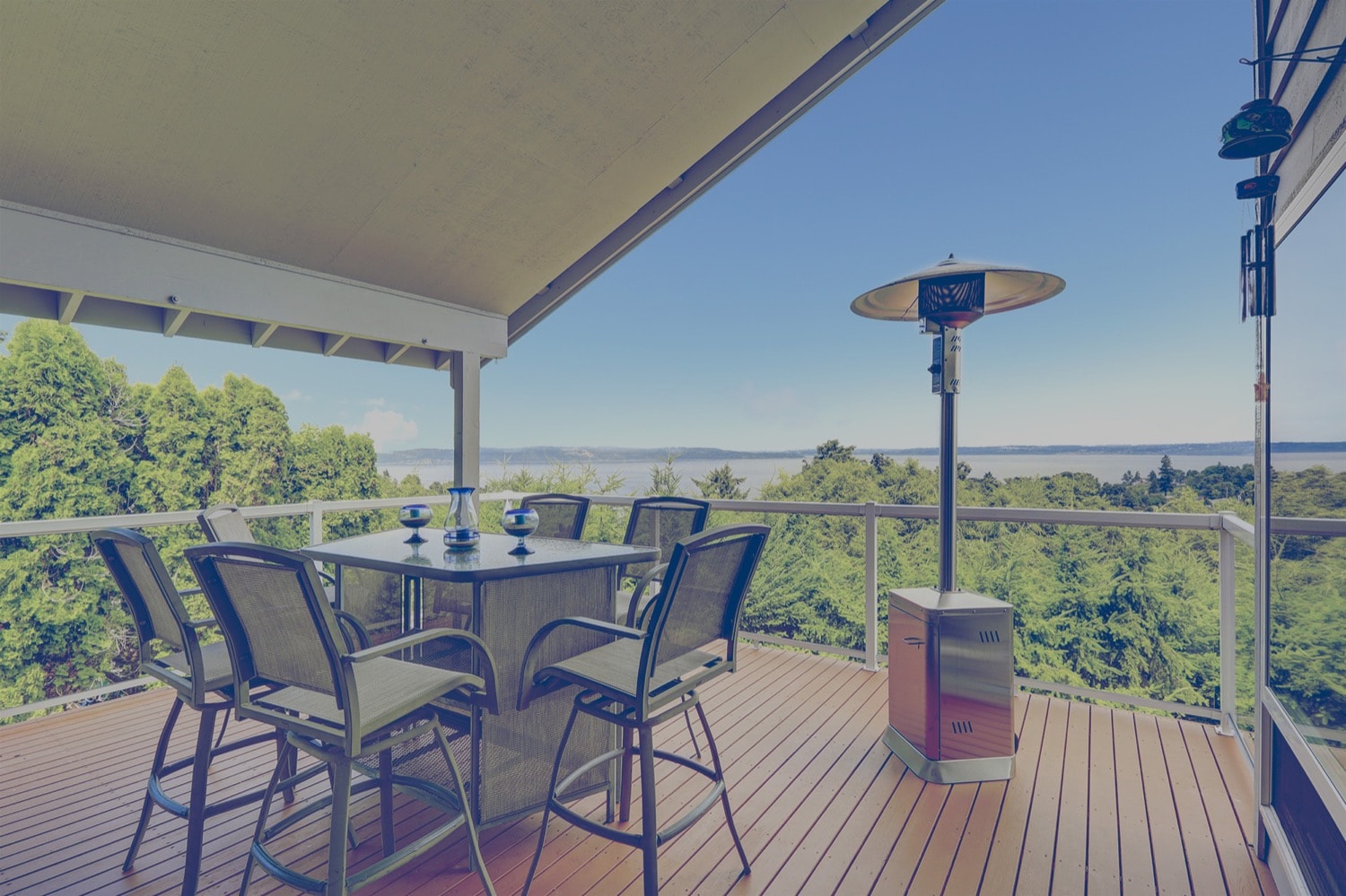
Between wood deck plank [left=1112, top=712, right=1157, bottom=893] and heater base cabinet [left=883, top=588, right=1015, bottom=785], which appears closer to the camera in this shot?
wood deck plank [left=1112, top=712, right=1157, bottom=893]

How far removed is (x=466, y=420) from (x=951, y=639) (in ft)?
13.0

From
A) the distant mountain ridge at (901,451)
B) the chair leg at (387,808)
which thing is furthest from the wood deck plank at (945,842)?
the chair leg at (387,808)

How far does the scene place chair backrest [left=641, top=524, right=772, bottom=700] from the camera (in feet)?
5.79

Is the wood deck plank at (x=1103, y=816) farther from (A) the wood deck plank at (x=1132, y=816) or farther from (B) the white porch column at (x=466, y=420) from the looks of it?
(B) the white porch column at (x=466, y=420)

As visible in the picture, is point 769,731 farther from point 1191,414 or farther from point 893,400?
point 893,400

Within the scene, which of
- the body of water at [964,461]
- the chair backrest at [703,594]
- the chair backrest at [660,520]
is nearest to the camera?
the chair backrest at [703,594]

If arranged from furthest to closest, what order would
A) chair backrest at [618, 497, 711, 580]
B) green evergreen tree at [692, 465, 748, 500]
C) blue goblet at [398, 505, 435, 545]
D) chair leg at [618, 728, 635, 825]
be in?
green evergreen tree at [692, 465, 748, 500]
chair backrest at [618, 497, 711, 580]
blue goblet at [398, 505, 435, 545]
chair leg at [618, 728, 635, 825]

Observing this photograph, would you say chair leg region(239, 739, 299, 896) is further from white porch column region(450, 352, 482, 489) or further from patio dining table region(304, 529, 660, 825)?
white porch column region(450, 352, 482, 489)

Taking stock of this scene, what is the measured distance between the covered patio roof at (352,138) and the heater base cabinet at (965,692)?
3263mm

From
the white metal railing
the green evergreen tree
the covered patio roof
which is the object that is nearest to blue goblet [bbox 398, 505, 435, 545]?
the white metal railing

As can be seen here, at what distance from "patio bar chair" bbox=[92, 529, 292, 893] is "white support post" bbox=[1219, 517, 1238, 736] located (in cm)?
414

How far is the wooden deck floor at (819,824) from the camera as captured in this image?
2.07 meters

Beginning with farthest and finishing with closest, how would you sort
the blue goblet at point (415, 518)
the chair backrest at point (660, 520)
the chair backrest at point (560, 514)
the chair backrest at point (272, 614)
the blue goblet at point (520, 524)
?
1. the chair backrest at point (560, 514)
2. the chair backrest at point (660, 520)
3. the blue goblet at point (415, 518)
4. the blue goblet at point (520, 524)
5. the chair backrest at point (272, 614)

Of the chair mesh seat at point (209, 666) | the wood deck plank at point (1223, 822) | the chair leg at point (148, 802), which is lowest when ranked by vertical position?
the wood deck plank at point (1223, 822)
